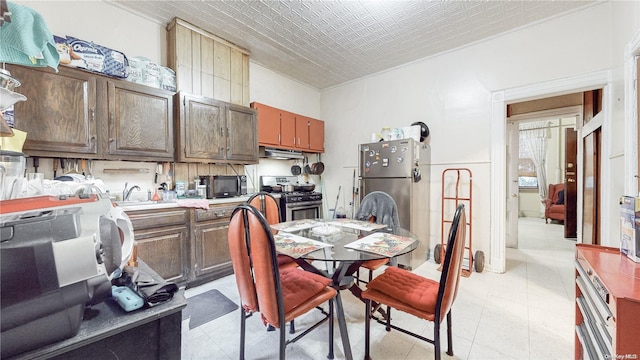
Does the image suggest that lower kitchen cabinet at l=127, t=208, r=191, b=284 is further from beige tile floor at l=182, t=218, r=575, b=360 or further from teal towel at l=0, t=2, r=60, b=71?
teal towel at l=0, t=2, r=60, b=71

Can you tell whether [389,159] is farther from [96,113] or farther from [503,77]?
[96,113]

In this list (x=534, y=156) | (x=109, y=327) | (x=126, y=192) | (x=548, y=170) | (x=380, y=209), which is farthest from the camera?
(x=534, y=156)

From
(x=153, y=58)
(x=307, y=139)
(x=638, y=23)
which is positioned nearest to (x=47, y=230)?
(x=153, y=58)

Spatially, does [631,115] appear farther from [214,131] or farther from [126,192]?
[126,192]

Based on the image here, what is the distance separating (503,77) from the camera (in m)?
2.97

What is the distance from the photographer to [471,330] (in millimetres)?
1891

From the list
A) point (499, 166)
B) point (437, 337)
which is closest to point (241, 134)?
point (437, 337)

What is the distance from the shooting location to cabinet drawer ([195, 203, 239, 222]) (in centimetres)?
261

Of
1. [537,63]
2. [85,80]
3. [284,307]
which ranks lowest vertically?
[284,307]

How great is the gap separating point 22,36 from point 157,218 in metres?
1.72

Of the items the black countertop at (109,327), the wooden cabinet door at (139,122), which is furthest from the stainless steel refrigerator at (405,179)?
the black countertop at (109,327)

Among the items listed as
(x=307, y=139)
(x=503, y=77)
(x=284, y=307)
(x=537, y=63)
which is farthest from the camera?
(x=307, y=139)

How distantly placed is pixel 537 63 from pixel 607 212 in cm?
172

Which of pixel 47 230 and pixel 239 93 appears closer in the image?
pixel 47 230
